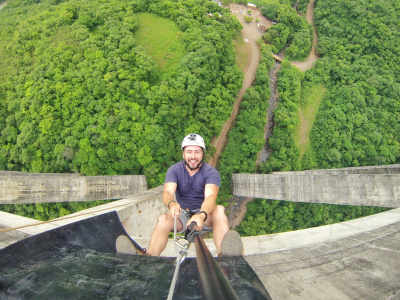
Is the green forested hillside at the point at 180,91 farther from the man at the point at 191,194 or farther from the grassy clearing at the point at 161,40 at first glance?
the man at the point at 191,194

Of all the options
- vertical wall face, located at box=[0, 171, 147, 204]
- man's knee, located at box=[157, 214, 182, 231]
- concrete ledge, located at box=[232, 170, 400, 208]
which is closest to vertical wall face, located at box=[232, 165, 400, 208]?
concrete ledge, located at box=[232, 170, 400, 208]

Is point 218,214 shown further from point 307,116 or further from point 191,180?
point 307,116

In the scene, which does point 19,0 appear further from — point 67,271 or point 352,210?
point 352,210

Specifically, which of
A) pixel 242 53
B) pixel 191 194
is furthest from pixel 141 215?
pixel 242 53

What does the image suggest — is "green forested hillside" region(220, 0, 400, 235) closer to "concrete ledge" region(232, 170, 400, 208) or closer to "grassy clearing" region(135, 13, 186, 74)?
"concrete ledge" region(232, 170, 400, 208)

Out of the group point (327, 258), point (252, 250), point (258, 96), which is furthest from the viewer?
point (258, 96)

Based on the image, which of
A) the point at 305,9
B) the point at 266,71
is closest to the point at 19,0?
the point at 266,71
